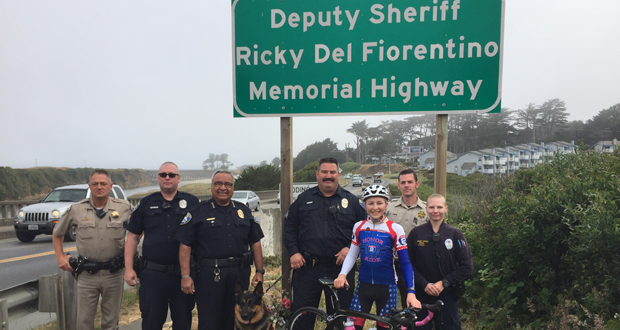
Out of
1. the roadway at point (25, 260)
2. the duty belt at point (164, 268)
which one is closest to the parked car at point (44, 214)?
the roadway at point (25, 260)

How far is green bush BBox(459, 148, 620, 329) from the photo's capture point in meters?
2.80

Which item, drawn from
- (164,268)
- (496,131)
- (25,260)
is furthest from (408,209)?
(496,131)

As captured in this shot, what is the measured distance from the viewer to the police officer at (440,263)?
2818mm

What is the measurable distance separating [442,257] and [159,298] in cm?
263

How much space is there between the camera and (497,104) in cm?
318

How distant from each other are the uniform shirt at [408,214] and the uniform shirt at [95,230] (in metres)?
2.90

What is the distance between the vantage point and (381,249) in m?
2.79

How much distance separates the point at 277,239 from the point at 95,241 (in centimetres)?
520

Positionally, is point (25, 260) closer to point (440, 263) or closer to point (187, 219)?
point (187, 219)

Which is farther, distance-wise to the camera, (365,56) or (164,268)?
(365,56)

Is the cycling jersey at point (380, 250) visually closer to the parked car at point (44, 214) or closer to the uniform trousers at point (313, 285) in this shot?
the uniform trousers at point (313, 285)

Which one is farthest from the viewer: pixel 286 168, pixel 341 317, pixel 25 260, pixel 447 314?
pixel 25 260

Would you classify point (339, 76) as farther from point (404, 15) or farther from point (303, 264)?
point (303, 264)

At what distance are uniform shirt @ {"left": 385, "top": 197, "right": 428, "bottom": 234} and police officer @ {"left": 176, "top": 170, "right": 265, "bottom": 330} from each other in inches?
59.4
